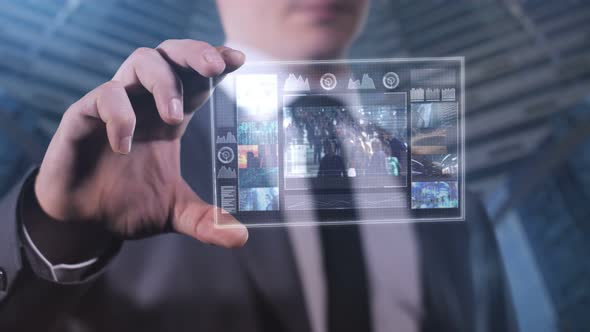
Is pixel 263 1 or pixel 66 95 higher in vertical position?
pixel 263 1

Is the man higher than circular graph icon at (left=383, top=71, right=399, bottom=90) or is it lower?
lower

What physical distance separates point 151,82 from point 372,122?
614mm

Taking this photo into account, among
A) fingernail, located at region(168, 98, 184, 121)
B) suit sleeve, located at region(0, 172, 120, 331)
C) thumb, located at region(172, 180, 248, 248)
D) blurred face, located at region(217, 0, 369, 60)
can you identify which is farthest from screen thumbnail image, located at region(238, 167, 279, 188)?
suit sleeve, located at region(0, 172, 120, 331)

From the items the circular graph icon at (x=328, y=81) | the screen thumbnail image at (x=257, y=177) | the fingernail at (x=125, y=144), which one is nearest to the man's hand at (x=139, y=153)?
the fingernail at (x=125, y=144)

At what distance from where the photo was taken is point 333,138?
4.70 feet

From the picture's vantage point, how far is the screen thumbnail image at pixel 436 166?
4.77 ft

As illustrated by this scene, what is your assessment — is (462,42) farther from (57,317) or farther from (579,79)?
(57,317)

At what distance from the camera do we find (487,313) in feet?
5.14

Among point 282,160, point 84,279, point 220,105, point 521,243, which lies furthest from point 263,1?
point 521,243

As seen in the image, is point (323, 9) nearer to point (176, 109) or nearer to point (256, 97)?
point (256, 97)

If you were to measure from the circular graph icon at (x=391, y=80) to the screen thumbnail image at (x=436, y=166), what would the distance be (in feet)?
0.67

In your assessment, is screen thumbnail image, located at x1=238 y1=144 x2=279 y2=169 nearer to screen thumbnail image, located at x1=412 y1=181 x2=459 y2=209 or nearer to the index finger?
the index finger

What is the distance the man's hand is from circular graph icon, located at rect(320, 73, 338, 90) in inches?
9.2

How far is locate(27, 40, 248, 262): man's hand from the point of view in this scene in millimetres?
1385
